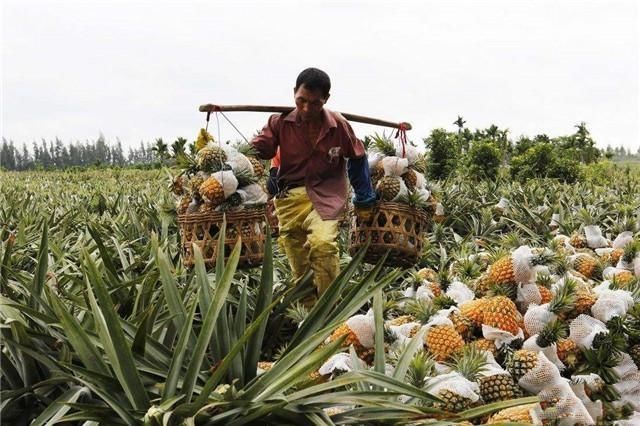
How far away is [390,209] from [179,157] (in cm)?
130

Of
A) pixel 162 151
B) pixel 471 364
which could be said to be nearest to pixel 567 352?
pixel 471 364

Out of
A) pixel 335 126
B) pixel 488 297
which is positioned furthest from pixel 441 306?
pixel 335 126

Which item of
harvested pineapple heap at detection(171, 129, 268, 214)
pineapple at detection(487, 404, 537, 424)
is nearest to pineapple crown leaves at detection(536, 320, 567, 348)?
pineapple at detection(487, 404, 537, 424)

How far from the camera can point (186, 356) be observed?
102 inches

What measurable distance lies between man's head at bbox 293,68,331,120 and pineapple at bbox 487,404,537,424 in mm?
2016

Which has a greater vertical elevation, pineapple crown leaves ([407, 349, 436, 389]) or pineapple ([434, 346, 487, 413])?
pineapple crown leaves ([407, 349, 436, 389])

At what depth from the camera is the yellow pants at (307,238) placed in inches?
159

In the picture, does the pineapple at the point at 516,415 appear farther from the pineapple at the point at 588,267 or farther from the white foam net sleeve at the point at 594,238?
the white foam net sleeve at the point at 594,238

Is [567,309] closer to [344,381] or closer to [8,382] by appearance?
[344,381]

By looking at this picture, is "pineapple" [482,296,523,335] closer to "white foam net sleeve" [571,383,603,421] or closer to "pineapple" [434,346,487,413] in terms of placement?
"pineapple" [434,346,487,413]

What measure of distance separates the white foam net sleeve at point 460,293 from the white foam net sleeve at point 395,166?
0.82 m

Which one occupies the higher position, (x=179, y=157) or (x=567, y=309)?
(x=179, y=157)

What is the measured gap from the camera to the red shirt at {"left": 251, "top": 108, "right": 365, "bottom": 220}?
13.3 feet

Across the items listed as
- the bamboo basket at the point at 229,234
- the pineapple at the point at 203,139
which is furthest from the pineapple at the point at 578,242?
the pineapple at the point at 203,139
